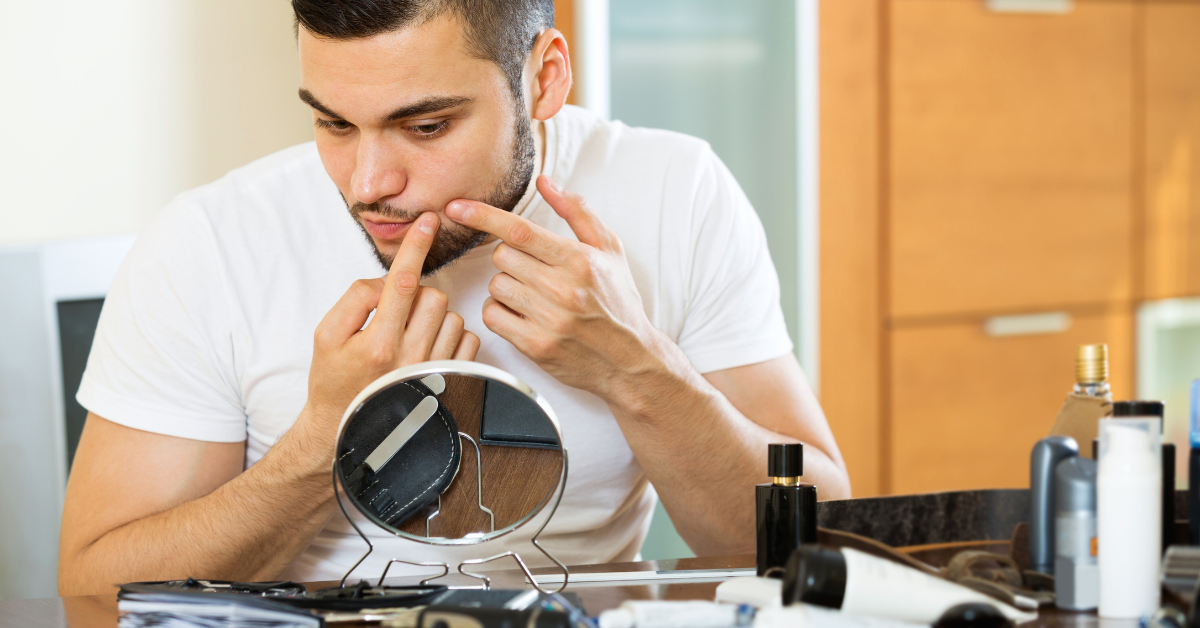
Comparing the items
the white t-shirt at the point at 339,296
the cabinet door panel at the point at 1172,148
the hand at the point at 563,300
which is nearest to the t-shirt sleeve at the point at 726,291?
the white t-shirt at the point at 339,296

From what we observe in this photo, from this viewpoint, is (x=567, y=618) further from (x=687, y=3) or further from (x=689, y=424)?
(x=687, y=3)

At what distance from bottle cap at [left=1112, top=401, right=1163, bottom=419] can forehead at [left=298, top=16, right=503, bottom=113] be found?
63 centimetres

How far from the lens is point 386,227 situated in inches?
39.8

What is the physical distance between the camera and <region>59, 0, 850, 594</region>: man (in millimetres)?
949

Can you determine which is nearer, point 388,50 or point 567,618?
point 567,618

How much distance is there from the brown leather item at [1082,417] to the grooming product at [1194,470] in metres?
0.06

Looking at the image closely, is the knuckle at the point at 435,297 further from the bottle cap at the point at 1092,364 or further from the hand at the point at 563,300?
the bottle cap at the point at 1092,364

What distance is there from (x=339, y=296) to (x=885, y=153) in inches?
52.6

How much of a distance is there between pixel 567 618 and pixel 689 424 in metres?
0.43

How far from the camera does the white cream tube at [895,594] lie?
2.18ft

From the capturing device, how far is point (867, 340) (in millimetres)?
2119

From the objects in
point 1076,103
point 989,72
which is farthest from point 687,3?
point 1076,103

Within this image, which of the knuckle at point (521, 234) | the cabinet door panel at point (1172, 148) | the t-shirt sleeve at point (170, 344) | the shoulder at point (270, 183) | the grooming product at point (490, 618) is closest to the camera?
the grooming product at point (490, 618)

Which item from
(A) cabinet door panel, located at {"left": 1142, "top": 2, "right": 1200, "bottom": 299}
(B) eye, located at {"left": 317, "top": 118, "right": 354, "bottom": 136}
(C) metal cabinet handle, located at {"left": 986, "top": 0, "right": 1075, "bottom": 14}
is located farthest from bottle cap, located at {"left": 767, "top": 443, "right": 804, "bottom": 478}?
(A) cabinet door panel, located at {"left": 1142, "top": 2, "right": 1200, "bottom": 299}
